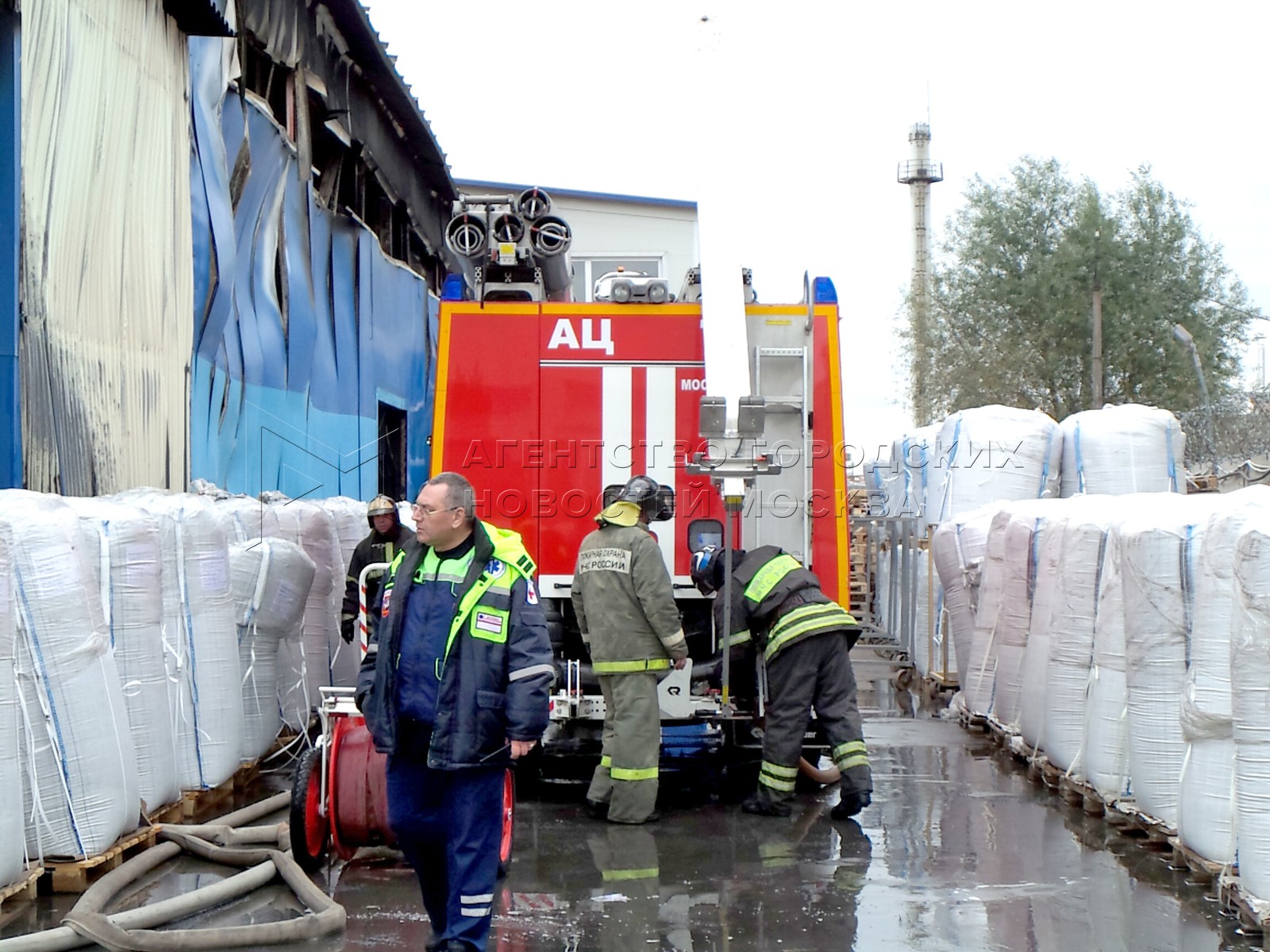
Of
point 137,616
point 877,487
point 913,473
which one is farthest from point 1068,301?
point 137,616

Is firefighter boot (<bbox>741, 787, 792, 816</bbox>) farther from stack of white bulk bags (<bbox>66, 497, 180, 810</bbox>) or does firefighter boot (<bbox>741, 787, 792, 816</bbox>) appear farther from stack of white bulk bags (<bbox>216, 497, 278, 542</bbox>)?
stack of white bulk bags (<bbox>216, 497, 278, 542</bbox>)

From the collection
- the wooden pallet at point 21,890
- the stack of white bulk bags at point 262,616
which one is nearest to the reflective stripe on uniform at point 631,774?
the stack of white bulk bags at point 262,616

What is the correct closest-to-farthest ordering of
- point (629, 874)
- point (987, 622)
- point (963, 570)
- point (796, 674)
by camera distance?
1. point (629, 874)
2. point (796, 674)
3. point (987, 622)
4. point (963, 570)

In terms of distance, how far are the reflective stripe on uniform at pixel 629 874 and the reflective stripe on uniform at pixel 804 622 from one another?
5.39ft

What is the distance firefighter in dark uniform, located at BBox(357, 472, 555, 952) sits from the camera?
15.9 feet

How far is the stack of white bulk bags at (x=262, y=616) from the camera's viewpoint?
8.52m

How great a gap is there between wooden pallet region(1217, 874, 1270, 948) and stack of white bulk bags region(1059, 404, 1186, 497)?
6.78 m

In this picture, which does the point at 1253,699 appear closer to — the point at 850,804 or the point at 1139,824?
the point at 1139,824

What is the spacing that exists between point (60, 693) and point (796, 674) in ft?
12.7

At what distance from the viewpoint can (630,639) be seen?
767cm

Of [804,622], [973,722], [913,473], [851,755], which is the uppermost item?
[913,473]

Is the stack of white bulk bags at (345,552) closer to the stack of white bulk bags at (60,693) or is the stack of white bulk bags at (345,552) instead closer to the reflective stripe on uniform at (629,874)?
the stack of white bulk bags at (60,693)

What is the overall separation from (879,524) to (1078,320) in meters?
17.6

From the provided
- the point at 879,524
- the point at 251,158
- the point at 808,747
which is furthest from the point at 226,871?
the point at 879,524
